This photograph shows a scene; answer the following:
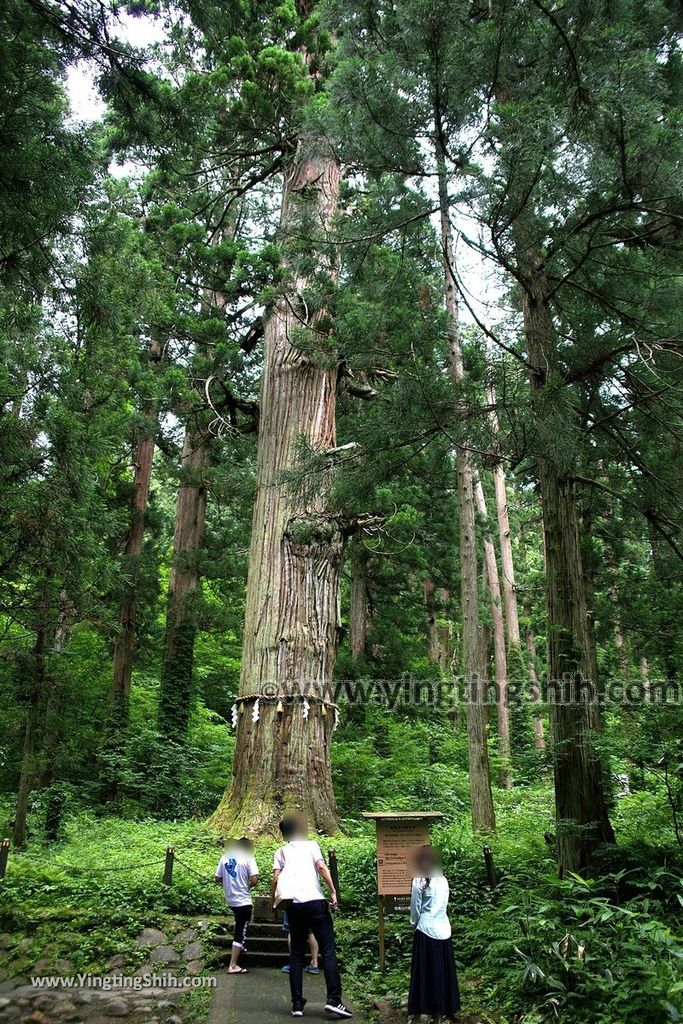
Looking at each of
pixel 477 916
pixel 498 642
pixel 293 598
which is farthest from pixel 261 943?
pixel 498 642

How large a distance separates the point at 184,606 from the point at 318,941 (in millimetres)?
9798

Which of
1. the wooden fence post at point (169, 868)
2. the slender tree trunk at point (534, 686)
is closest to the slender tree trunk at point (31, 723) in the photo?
the wooden fence post at point (169, 868)

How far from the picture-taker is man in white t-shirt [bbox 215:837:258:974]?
5.79 metres

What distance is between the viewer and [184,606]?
557 inches

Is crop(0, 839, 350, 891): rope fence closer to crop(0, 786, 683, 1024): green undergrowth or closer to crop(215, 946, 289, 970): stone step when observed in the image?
crop(0, 786, 683, 1024): green undergrowth

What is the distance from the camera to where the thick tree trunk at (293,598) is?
821 centimetres

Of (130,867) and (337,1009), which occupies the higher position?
(130,867)

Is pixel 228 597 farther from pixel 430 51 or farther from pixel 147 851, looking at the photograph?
pixel 430 51

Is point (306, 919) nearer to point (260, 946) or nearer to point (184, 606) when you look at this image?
point (260, 946)

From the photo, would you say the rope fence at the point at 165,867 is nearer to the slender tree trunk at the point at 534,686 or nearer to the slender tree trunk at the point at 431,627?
the slender tree trunk at the point at 534,686

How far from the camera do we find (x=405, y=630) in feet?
58.2

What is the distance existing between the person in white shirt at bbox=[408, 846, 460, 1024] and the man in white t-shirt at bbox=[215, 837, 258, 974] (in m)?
1.65

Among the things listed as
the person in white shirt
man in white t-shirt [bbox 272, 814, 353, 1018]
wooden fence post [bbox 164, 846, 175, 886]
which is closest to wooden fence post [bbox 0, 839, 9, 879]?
wooden fence post [bbox 164, 846, 175, 886]

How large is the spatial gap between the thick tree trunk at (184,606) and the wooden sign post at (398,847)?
27.6 ft
